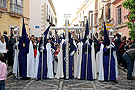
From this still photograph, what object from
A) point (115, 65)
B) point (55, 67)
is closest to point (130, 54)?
point (115, 65)

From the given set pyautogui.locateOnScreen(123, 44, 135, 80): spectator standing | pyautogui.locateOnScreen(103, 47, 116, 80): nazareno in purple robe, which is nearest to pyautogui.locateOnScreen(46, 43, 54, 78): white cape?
pyautogui.locateOnScreen(103, 47, 116, 80): nazareno in purple robe

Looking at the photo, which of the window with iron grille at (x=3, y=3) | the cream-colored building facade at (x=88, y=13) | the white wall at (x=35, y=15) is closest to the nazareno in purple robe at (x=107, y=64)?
the window with iron grille at (x=3, y=3)

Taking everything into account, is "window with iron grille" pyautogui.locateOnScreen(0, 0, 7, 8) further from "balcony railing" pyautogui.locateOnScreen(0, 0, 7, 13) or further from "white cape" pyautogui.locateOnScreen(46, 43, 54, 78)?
"white cape" pyautogui.locateOnScreen(46, 43, 54, 78)

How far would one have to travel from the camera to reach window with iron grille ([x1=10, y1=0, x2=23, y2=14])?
18.0 m

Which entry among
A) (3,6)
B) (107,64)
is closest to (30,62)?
(107,64)

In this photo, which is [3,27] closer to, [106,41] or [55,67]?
[55,67]

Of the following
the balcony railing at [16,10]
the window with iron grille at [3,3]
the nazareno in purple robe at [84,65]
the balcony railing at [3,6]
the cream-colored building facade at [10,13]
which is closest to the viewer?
the nazareno in purple robe at [84,65]

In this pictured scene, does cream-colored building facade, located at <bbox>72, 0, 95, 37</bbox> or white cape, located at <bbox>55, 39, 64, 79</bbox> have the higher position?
cream-colored building facade, located at <bbox>72, 0, 95, 37</bbox>

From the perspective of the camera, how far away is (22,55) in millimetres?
8820

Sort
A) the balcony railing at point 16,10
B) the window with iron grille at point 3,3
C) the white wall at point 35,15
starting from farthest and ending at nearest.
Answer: the white wall at point 35,15 < the balcony railing at point 16,10 < the window with iron grille at point 3,3

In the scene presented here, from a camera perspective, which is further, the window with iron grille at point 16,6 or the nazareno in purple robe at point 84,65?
Result: the window with iron grille at point 16,6

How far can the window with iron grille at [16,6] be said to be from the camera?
59.1ft

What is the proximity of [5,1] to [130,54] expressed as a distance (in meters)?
12.5

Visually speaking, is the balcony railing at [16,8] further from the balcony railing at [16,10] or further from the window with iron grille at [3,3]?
the window with iron grille at [3,3]
